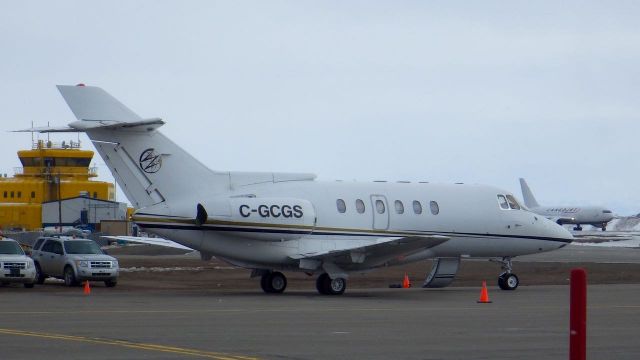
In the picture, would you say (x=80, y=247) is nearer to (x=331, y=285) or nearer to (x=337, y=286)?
(x=331, y=285)

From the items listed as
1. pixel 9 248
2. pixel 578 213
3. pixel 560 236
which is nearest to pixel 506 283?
pixel 560 236

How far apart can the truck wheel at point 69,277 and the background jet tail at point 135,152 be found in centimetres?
681

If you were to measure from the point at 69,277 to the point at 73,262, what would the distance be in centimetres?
55

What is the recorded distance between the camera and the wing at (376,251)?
31.1 m

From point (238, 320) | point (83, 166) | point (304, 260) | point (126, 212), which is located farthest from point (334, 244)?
point (83, 166)

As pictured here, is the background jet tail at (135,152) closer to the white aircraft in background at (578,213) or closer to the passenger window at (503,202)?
the passenger window at (503,202)

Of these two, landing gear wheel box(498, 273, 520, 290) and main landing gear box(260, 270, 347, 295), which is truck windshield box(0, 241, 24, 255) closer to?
main landing gear box(260, 270, 347, 295)

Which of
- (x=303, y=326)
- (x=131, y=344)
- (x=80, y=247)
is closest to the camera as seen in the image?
(x=131, y=344)

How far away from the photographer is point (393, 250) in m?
31.8

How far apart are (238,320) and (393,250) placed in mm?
10269

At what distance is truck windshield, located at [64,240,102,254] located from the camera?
124ft

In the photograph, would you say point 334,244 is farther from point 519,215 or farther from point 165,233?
point 519,215

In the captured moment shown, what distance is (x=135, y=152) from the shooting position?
30.9 meters

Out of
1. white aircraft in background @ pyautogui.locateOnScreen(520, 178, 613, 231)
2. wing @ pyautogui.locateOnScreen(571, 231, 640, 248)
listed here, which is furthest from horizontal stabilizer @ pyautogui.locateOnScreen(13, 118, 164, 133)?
white aircraft in background @ pyautogui.locateOnScreen(520, 178, 613, 231)
